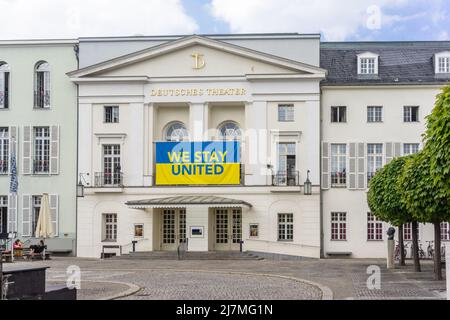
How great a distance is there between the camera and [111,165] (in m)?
41.0

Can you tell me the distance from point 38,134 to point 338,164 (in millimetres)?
16110

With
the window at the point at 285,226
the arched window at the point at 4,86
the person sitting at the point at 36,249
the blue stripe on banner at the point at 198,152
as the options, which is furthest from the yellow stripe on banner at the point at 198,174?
the arched window at the point at 4,86

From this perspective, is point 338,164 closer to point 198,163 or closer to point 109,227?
point 198,163

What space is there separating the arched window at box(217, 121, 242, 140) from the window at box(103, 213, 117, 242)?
715 cm

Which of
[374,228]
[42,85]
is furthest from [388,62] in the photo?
[42,85]

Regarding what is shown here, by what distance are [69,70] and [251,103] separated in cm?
997

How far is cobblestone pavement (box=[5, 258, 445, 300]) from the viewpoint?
18339mm

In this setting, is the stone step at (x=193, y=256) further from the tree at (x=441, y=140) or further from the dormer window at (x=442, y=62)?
the tree at (x=441, y=140)

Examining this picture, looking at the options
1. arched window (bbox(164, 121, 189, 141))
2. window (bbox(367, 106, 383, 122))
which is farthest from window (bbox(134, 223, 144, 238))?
window (bbox(367, 106, 383, 122))

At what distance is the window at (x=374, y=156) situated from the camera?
132 feet

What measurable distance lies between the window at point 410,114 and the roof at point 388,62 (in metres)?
1.35

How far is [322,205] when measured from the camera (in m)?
40.3

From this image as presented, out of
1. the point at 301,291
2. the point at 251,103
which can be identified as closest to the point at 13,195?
the point at 251,103

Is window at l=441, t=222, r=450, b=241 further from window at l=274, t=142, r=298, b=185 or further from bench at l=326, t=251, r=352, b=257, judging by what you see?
window at l=274, t=142, r=298, b=185
